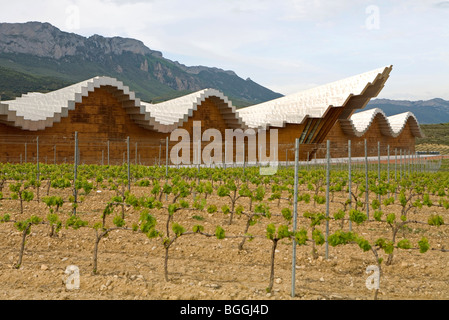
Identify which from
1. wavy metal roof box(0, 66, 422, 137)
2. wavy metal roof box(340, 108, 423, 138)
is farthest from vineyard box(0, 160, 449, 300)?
wavy metal roof box(340, 108, 423, 138)

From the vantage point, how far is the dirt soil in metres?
6.54

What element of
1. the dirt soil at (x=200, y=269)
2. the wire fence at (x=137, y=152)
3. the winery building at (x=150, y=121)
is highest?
the winery building at (x=150, y=121)

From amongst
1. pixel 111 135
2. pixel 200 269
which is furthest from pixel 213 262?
pixel 111 135

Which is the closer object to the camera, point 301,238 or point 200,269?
point 301,238

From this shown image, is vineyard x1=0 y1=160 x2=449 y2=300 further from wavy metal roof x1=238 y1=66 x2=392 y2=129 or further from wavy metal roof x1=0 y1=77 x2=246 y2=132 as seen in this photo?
wavy metal roof x1=238 y1=66 x2=392 y2=129

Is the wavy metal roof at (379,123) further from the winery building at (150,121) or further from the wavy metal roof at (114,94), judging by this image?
the wavy metal roof at (114,94)

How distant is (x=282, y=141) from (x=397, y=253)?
39.3m

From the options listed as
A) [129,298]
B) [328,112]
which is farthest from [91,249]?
[328,112]

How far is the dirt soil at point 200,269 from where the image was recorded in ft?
21.4

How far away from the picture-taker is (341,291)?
689 cm

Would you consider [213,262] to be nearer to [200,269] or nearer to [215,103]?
[200,269]

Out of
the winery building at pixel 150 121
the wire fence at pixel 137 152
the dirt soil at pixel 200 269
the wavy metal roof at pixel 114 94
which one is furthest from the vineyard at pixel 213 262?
the wavy metal roof at pixel 114 94

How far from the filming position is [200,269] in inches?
314

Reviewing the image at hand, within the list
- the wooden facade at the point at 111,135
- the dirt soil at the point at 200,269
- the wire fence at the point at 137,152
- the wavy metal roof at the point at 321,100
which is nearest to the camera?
the dirt soil at the point at 200,269
